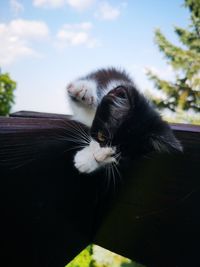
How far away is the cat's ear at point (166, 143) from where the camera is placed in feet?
2.18

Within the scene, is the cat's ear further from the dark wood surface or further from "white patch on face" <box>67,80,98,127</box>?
"white patch on face" <box>67,80,98,127</box>

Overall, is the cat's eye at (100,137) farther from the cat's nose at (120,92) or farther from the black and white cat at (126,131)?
the cat's nose at (120,92)

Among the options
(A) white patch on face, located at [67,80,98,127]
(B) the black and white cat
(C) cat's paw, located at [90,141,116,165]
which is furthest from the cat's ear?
(A) white patch on face, located at [67,80,98,127]

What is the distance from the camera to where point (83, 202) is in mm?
620

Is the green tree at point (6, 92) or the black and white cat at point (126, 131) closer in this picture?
the black and white cat at point (126, 131)

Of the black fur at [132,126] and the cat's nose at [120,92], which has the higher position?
the cat's nose at [120,92]

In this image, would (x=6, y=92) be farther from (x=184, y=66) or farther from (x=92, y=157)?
(x=92, y=157)

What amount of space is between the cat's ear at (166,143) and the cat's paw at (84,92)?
17.4 inches

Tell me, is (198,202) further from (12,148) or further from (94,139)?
(12,148)

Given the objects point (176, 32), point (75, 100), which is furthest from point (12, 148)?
point (176, 32)

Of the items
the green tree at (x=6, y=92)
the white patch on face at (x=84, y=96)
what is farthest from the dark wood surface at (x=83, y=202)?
the green tree at (x=6, y=92)

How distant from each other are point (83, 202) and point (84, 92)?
73 cm

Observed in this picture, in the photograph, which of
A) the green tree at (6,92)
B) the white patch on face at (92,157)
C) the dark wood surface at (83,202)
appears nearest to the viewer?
the dark wood surface at (83,202)

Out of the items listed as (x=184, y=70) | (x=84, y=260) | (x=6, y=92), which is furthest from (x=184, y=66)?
(x=84, y=260)
